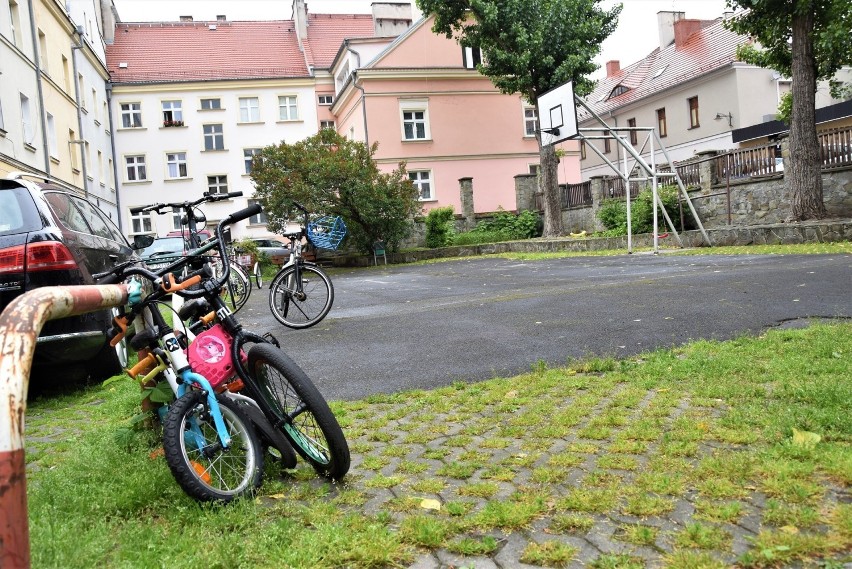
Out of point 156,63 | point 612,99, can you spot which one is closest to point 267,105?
point 156,63

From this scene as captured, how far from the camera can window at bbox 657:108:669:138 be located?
47200 mm

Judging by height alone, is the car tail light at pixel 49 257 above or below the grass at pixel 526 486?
above

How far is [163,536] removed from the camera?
2.93m

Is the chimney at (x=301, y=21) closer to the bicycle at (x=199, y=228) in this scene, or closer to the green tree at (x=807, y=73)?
the green tree at (x=807, y=73)

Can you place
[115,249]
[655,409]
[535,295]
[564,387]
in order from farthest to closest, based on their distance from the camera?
[535,295] < [115,249] < [564,387] < [655,409]

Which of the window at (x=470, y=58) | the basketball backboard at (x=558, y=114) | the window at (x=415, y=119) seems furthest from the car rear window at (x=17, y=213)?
the window at (x=470, y=58)

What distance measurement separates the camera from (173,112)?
1924 inches

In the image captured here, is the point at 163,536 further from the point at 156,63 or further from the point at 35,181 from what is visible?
the point at 156,63

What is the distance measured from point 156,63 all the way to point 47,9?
20.9 meters

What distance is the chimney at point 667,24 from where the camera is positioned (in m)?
53.2

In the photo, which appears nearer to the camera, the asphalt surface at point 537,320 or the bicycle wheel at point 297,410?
the bicycle wheel at point 297,410

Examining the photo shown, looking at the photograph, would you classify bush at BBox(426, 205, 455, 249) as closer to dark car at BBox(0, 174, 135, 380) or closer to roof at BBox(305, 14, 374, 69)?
dark car at BBox(0, 174, 135, 380)

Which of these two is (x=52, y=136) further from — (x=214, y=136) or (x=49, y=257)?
(x=49, y=257)

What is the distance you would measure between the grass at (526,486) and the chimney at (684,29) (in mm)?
49810
